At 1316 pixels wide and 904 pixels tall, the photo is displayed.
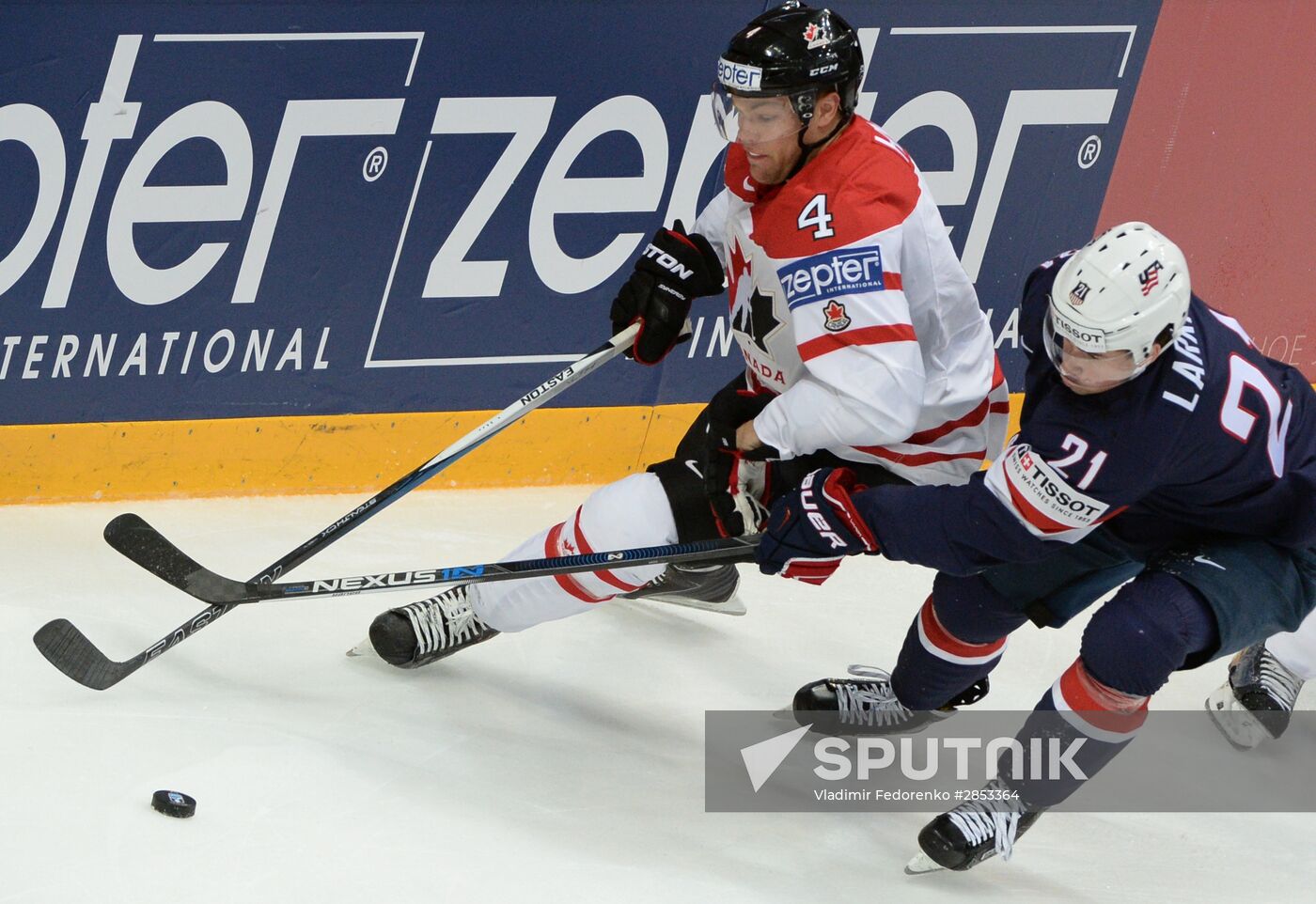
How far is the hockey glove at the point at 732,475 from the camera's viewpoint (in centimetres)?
272

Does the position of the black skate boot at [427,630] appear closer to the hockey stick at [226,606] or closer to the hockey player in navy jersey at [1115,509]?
the hockey stick at [226,606]

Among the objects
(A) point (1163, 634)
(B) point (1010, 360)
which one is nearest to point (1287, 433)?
→ (A) point (1163, 634)

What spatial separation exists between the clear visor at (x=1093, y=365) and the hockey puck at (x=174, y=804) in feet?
4.62

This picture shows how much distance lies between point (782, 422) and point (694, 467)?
0.27 meters

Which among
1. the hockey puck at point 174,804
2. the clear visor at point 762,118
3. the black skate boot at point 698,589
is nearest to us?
the hockey puck at point 174,804

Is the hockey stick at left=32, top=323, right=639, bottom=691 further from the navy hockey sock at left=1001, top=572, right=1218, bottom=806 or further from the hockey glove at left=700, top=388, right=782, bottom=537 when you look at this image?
the navy hockey sock at left=1001, top=572, right=1218, bottom=806

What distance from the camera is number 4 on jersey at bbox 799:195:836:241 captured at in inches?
99.0

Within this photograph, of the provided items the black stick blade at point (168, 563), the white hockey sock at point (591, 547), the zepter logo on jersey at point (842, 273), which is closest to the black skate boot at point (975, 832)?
the white hockey sock at point (591, 547)

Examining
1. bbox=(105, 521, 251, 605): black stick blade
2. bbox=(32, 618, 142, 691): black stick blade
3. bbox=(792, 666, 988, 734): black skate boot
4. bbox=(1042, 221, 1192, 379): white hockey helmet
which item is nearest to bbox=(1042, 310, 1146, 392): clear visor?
bbox=(1042, 221, 1192, 379): white hockey helmet

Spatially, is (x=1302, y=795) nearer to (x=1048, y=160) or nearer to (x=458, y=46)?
(x=1048, y=160)

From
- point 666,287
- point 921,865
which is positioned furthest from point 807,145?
point 921,865

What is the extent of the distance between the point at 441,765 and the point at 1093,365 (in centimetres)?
124

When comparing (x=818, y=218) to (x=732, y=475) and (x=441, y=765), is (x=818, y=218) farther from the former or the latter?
(x=441, y=765)

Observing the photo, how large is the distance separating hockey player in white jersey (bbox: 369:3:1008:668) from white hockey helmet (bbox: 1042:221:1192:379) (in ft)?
1.12
